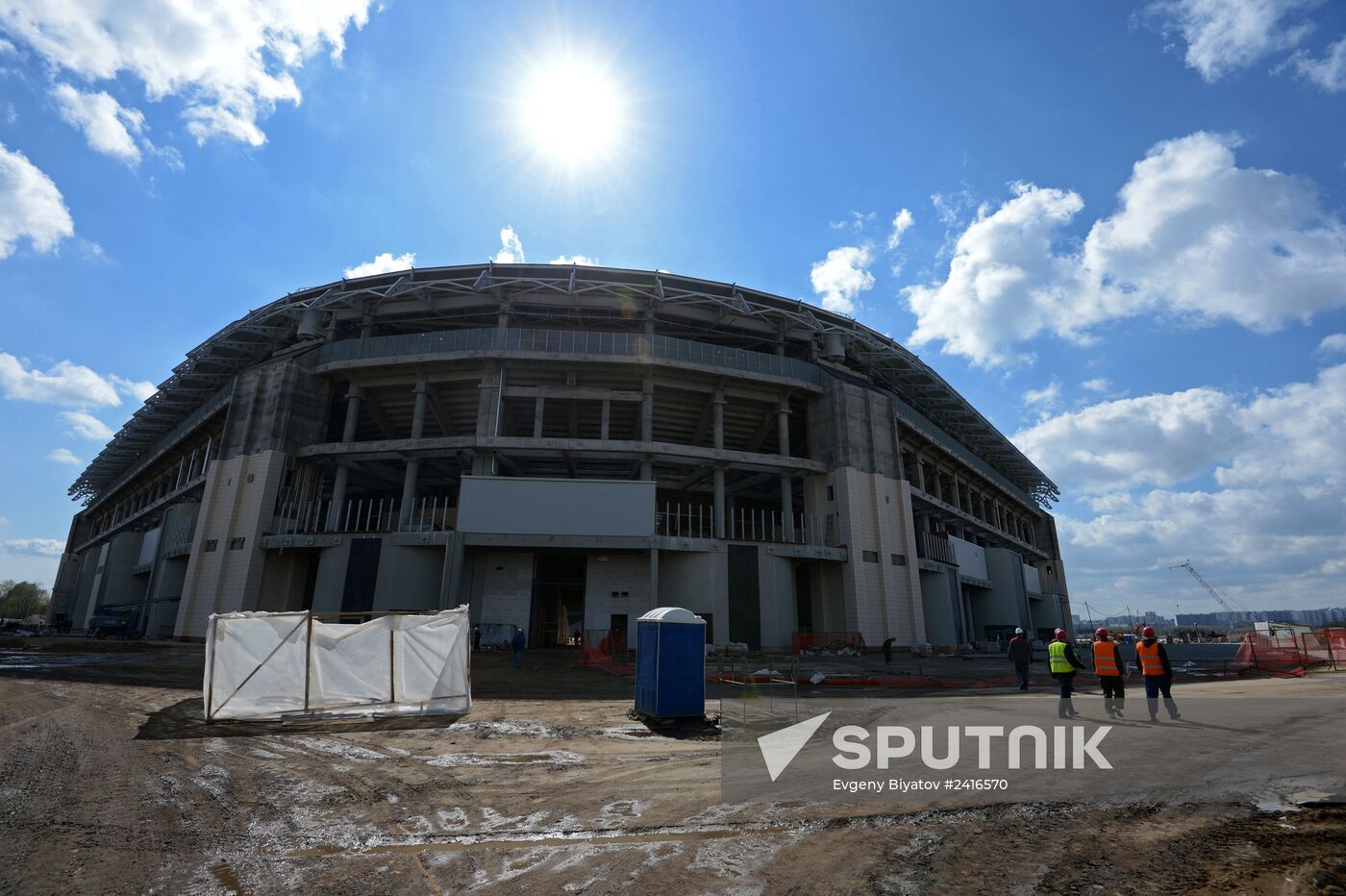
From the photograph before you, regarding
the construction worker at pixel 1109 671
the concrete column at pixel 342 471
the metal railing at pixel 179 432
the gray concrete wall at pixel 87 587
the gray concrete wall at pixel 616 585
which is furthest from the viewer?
the gray concrete wall at pixel 87 587

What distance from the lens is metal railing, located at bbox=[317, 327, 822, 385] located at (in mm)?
31047

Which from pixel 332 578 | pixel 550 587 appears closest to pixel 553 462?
pixel 550 587

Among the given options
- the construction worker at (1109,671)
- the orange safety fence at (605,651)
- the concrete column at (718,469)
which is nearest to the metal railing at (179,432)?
the orange safety fence at (605,651)

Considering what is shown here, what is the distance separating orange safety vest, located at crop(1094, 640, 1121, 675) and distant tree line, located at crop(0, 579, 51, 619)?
137m

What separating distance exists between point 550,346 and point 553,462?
7.46 metres

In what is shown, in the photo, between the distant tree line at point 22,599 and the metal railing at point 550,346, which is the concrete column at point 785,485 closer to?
the metal railing at point 550,346

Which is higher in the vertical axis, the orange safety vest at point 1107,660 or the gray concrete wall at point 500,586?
the gray concrete wall at point 500,586

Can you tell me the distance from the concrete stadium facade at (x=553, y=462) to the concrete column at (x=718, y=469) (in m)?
0.11

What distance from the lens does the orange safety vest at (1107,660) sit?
1032 centimetres

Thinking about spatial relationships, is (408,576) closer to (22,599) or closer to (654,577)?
(654,577)

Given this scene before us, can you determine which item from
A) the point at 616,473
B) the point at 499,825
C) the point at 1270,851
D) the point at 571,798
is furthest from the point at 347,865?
the point at 616,473

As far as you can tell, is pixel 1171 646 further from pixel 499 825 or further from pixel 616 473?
pixel 499 825

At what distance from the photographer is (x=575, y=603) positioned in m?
45.0

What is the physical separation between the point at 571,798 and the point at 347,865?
2.18 meters
